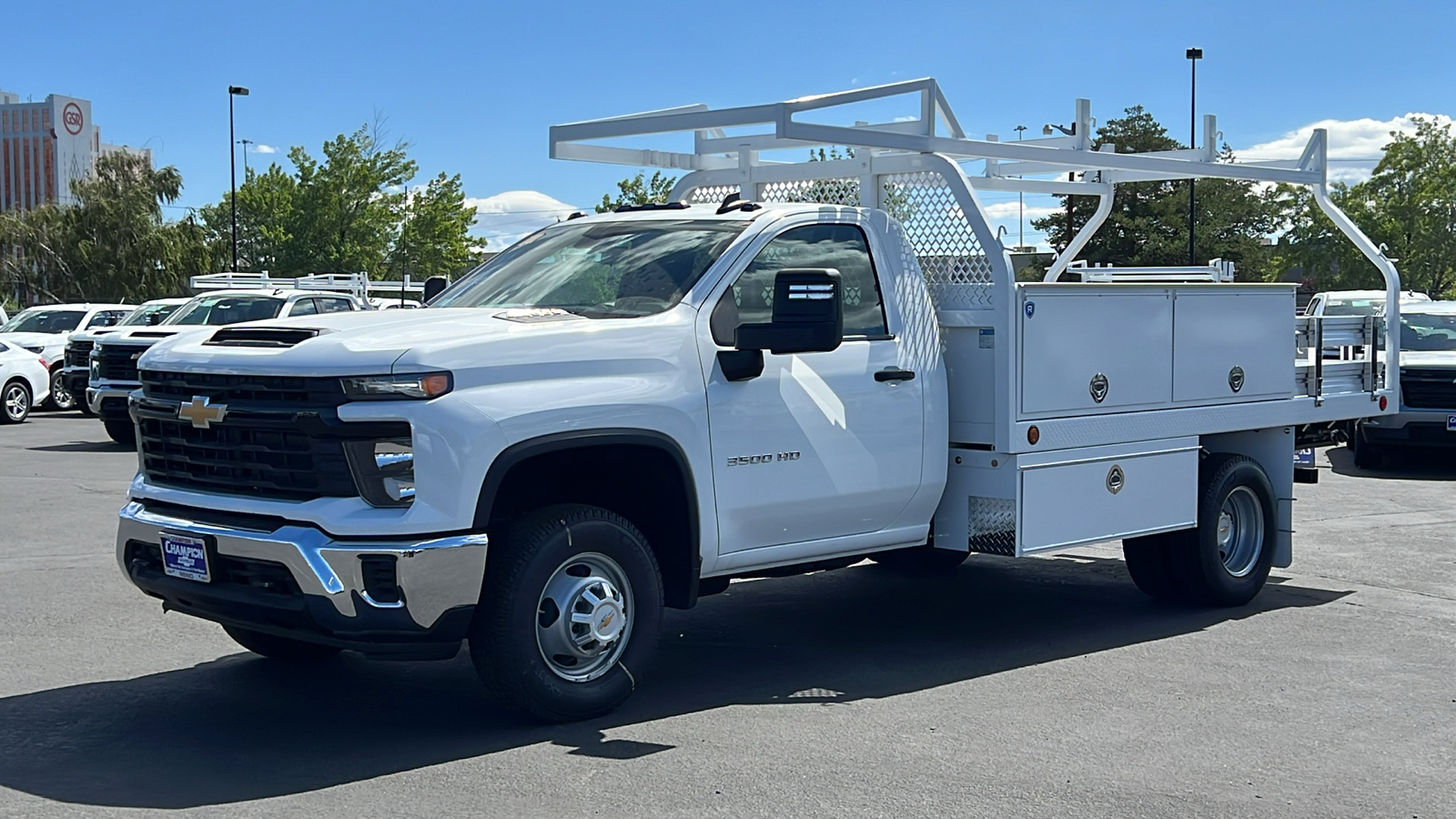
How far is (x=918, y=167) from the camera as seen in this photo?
7859 millimetres

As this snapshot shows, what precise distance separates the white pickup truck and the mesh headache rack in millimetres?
22

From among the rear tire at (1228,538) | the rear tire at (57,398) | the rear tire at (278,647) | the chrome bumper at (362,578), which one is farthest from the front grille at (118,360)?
the chrome bumper at (362,578)

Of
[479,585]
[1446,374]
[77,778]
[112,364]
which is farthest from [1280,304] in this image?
[112,364]

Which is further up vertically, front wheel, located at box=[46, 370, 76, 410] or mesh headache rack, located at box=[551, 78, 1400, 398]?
mesh headache rack, located at box=[551, 78, 1400, 398]

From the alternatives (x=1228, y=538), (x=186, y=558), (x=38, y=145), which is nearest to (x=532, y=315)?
(x=186, y=558)

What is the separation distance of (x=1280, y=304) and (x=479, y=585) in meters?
5.58

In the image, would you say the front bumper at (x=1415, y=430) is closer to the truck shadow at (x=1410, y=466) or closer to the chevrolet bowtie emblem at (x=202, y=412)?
the truck shadow at (x=1410, y=466)

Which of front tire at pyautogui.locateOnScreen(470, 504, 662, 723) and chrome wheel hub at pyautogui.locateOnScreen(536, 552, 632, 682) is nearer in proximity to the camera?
front tire at pyautogui.locateOnScreen(470, 504, 662, 723)

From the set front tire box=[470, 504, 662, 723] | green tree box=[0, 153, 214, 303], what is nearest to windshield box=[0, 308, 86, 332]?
front tire box=[470, 504, 662, 723]

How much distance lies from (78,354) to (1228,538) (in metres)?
17.5

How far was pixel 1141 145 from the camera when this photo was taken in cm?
6259

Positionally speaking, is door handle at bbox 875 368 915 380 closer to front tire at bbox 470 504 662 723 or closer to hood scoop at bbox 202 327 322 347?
front tire at bbox 470 504 662 723

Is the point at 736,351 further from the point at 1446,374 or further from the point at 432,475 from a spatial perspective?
the point at 1446,374

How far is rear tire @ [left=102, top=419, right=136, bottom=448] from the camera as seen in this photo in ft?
59.8
